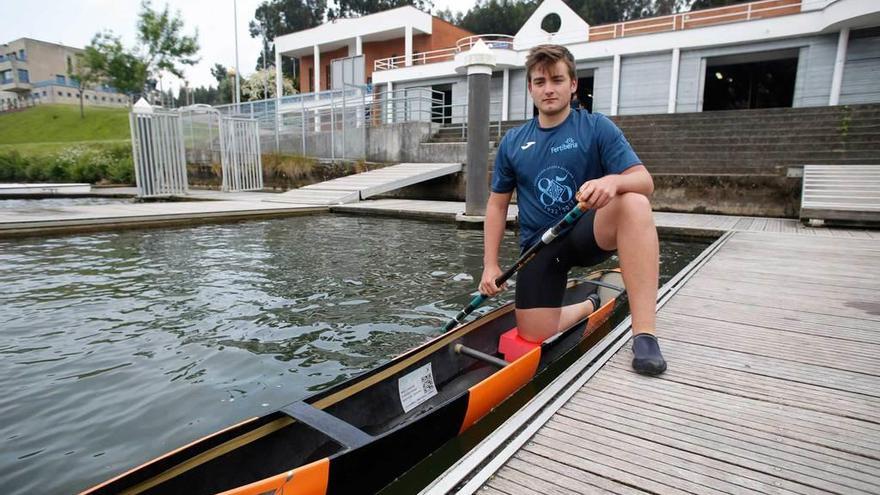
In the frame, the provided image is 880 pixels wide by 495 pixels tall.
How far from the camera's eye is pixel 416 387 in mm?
2502

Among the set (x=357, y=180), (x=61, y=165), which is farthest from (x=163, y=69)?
(x=357, y=180)

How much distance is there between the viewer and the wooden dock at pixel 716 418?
1.57 metres

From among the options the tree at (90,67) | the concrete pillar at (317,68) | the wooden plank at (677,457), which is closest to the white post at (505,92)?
the concrete pillar at (317,68)

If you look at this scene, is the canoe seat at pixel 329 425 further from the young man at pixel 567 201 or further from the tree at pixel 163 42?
the tree at pixel 163 42

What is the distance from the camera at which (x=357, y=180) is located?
44.8 feet

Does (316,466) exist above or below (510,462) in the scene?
above

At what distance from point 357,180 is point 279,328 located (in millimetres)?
10184

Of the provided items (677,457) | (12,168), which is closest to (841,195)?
(677,457)

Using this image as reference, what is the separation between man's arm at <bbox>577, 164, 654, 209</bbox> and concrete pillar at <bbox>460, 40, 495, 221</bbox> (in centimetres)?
647

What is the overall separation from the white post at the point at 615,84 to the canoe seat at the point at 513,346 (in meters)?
18.4

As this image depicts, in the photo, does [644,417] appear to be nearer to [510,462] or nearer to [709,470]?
[709,470]

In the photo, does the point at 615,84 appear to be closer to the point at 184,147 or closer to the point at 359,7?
the point at 184,147

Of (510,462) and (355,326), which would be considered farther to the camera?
(355,326)

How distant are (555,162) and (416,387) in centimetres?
142
